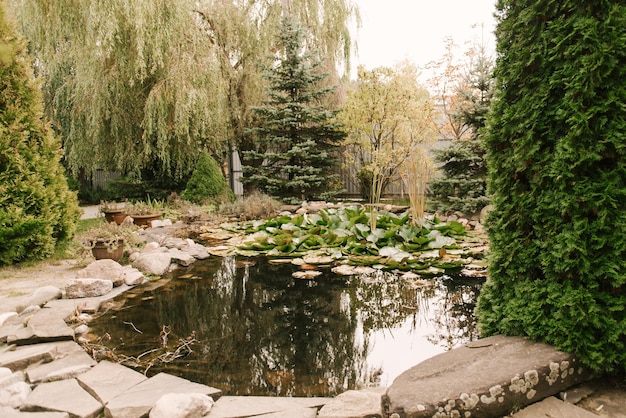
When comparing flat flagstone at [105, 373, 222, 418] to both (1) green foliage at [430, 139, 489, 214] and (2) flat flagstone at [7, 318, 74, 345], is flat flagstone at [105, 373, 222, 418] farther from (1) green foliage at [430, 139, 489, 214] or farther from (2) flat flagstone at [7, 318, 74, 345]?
(1) green foliage at [430, 139, 489, 214]

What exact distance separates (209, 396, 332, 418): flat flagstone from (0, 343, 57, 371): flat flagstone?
1.07 m

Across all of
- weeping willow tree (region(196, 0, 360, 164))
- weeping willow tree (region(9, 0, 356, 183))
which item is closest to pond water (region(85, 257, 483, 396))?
weeping willow tree (region(9, 0, 356, 183))

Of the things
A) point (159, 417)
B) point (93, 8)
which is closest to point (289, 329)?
point (159, 417)

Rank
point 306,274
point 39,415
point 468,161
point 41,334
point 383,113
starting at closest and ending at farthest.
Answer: point 39,415 → point 41,334 → point 306,274 → point 468,161 → point 383,113

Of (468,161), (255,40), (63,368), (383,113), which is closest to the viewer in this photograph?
(63,368)

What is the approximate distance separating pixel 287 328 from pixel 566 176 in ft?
5.89

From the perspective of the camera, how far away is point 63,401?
5.75 feet

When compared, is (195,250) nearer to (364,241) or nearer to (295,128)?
(364,241)

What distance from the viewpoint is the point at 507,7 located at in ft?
6.45

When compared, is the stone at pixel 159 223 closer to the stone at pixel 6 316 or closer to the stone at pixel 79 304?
the stone at pixel 79 304

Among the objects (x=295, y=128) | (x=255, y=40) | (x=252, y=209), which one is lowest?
(x=252, y=209)

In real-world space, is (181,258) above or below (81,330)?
above

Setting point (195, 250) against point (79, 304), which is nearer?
point (79, 304)

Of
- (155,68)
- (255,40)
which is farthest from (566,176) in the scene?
(255,40)
